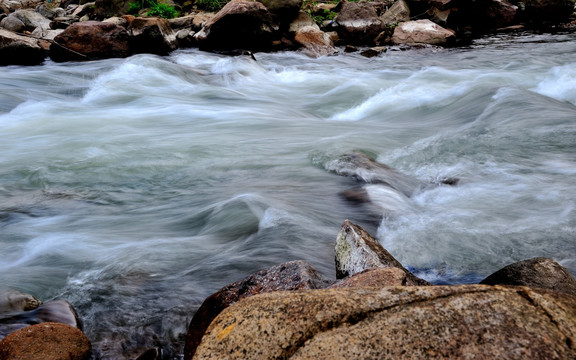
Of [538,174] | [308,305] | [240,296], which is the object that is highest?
[308,305]

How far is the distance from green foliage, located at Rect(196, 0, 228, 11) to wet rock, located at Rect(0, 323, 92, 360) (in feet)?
54.2

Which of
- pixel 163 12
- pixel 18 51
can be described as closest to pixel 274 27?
pixel 163 12

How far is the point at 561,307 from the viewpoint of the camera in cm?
178

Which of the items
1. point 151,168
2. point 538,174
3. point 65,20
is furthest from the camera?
point 65,20

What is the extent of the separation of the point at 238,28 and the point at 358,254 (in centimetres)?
1211

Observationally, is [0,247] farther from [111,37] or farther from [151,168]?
[111,37]

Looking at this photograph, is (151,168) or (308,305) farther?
(151,168)

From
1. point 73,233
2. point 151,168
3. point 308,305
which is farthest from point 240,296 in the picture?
point 151,168

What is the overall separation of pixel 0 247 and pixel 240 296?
2850 mm

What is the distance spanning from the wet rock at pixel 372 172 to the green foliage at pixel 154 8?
1325 cm

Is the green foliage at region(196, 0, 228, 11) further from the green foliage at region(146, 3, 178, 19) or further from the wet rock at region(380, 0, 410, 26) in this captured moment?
the wet rock at region(380, 0, 410, 26)

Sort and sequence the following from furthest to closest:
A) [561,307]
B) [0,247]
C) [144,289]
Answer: [0,247] < [144,289] < [561,307]

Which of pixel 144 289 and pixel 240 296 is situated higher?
pixel 240 296

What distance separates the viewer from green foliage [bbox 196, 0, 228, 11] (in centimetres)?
1819
